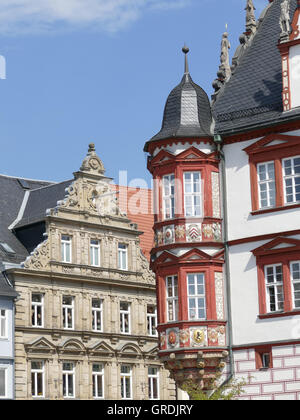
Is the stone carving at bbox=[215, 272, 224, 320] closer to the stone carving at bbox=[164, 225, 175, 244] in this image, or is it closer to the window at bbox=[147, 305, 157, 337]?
the stone carving at bbox=[164, 225, 175, 244]

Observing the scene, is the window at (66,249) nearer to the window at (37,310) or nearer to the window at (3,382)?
the window at (37,310)

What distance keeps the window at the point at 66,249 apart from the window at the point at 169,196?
22339 millimetres

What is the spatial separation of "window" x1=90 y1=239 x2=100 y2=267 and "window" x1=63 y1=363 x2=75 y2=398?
5.99 m

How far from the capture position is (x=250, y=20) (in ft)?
133

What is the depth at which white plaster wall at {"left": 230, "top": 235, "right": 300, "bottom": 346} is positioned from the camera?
33.8 m

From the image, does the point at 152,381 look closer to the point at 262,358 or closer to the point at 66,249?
the point at 66,249

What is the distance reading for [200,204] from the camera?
35.7 meters

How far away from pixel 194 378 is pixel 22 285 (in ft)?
72.8

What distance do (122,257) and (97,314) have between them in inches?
159

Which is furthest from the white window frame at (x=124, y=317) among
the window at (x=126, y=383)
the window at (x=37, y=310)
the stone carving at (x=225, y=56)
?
the stone carving at (x=225, y=56)

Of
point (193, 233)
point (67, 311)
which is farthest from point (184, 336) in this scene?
point (67, 311)

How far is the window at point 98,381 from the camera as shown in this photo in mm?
57469

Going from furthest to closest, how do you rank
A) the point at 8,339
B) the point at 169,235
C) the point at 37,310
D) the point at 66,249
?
the point at 66,249
the point at 37,310
the point at 8,339
the point at 169,235
